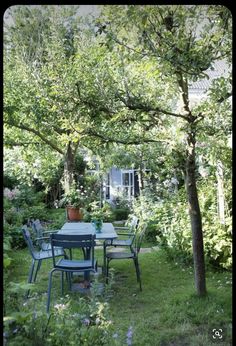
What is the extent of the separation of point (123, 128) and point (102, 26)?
118cm

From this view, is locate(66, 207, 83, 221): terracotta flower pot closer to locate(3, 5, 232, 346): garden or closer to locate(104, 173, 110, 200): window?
locate(3, 5, 232, 346): garden

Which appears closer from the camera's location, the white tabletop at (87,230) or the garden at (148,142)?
the garden at (148,142)

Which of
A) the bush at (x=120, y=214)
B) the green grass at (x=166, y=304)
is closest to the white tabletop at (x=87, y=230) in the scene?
the green grass at (x=166, y=304)

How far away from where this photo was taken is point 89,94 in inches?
118

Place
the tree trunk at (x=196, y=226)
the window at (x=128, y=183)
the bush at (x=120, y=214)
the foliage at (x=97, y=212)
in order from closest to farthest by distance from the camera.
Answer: the tree trunk at (x=196, y=226) < the foliage at (x=97, y=212) < the bush at (x=120, y=214) < the window at (x=128, y=183)

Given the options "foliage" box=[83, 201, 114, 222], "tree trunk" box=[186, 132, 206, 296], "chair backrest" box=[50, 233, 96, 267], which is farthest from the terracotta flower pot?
"tree trunk" box=[186, 132, 206, 296]

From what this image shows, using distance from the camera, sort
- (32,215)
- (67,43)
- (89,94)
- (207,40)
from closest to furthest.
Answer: (207,40), (89,94), (67,43), (32,215)

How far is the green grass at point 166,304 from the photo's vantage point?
2.76 metres

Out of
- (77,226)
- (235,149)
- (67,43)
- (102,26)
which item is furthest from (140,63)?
(67,43)

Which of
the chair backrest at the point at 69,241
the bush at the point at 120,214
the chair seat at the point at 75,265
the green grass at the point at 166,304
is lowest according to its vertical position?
the green grass at the point at 166,304

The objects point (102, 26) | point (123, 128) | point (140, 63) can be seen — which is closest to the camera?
point (102, 26)

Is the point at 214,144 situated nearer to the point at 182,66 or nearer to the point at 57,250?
the point at 182,66

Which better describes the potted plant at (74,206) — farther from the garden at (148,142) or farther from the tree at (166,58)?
the tree at (166,58)

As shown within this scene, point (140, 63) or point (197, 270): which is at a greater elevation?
point (140, 63)
